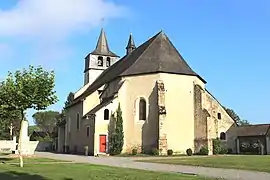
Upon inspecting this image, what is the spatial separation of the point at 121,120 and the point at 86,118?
6681 millimetres

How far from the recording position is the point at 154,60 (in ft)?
147

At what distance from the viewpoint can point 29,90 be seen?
85.0ft

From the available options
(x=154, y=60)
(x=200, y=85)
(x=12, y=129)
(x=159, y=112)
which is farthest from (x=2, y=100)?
(x=12, y=129)

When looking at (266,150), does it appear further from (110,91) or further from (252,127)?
(110,91)

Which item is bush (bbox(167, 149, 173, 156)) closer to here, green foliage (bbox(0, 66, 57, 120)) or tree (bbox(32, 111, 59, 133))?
green foliage (bbox(0, 66, 57, 120))

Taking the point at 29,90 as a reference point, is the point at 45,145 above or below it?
below

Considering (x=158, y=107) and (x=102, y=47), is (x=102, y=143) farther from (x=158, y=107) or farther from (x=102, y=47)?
(x=102, y=47)

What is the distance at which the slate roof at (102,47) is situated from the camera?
68812 millimetres

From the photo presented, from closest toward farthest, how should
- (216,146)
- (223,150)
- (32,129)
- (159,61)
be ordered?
(216,146)
(159,61)
(223,150)
(32,129)

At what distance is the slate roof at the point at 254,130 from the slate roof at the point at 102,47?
27.8m

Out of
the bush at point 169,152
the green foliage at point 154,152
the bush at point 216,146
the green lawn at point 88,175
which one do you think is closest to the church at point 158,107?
the green foliage at point 154,152

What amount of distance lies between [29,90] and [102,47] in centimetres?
4414

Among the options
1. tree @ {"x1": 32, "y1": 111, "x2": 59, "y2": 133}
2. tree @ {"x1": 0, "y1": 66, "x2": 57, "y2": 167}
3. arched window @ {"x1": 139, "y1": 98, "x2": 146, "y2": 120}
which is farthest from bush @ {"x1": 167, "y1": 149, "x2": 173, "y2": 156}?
tree @ {"x1": 32, "y1": 111, "x2": 59, "y2": 133}

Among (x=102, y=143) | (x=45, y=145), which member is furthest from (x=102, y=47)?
(x=102, y=143)
